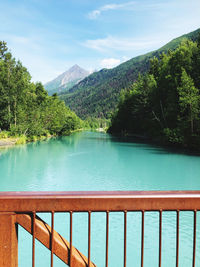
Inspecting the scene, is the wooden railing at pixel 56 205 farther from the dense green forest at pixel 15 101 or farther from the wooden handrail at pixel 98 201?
the dense green forest at pixel 15 101

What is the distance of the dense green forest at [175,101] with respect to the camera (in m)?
29.5

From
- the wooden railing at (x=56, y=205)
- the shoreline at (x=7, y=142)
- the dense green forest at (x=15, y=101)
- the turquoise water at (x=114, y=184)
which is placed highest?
the dense green forest at (x=15, y=101)

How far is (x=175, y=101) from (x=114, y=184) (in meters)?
24.2

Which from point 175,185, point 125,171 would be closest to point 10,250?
point 175,185

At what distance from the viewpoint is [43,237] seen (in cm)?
173

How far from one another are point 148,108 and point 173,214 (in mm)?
41020

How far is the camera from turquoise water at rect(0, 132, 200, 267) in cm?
728

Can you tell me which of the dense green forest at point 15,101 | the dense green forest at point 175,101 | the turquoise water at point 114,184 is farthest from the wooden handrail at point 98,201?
the dense green forest at point 15,101

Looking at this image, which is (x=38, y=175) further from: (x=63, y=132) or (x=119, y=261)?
(x=63, y=132)

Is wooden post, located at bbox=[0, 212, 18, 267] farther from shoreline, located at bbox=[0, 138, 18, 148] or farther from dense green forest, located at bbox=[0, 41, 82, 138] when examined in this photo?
dense green forest, located at bbox=[0, 41, 82, 138]

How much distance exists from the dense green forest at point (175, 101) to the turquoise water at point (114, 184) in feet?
25.9

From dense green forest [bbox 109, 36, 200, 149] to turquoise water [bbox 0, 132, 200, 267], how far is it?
788 cm

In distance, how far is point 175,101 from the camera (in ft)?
116

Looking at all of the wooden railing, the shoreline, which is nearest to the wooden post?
the wooden railing
